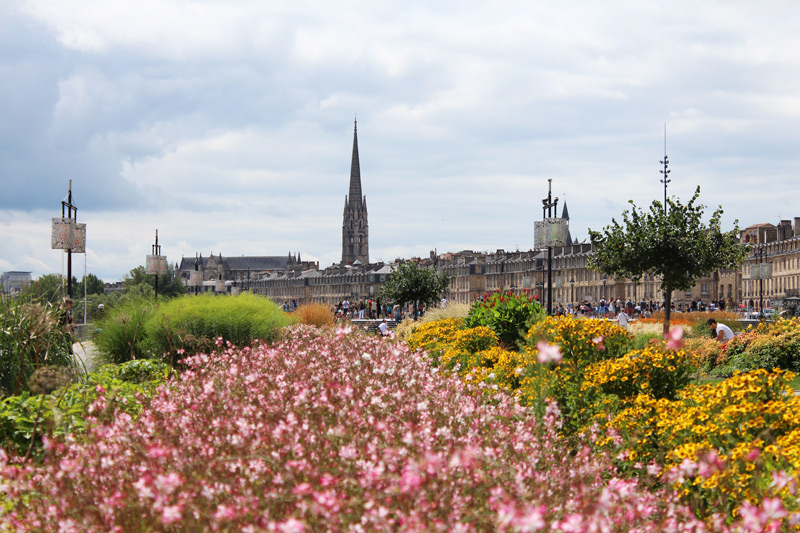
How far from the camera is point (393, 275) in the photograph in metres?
54.3

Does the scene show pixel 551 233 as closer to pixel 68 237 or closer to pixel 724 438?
pixel 68 237

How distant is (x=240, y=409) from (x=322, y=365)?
2.10 m

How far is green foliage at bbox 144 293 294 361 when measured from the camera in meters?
14.9

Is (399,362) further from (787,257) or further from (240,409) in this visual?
(787,257)

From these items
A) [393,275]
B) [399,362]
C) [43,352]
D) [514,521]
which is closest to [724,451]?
[514,521]

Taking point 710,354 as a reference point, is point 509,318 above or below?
above

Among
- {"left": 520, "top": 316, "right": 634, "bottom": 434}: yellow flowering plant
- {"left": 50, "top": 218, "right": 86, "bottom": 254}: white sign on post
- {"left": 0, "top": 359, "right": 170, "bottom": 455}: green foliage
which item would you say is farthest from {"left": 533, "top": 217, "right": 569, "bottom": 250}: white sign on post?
{"left": 0, "top": 359, "right": 170, "bottom": 455}: green foliage

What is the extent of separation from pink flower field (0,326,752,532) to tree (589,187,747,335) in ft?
63.2

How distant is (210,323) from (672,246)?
14360 millimetres

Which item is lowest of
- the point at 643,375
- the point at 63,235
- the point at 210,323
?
the point at 643,375

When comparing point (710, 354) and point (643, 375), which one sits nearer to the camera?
point (643, 375)

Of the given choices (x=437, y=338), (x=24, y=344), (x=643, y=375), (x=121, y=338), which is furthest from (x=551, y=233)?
(x=24, y=344)

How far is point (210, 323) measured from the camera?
15.7m

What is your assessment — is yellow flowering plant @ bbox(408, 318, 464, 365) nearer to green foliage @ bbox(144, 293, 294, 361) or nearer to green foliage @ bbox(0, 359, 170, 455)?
green foliage @ bbox(144, 293, 294, 361)
